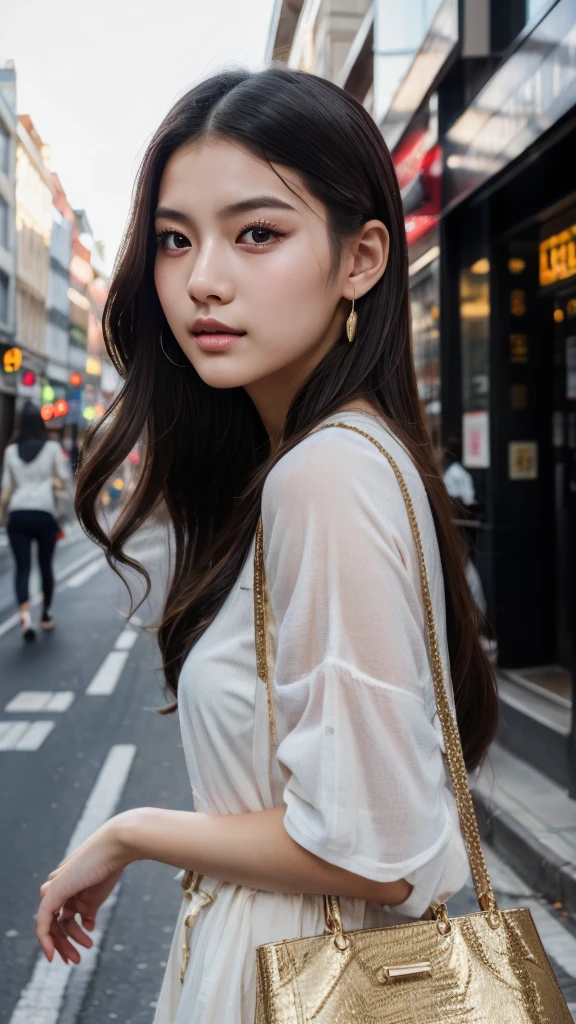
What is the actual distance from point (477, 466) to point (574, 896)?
14.1ft

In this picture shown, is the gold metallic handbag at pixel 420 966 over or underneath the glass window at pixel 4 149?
underneath

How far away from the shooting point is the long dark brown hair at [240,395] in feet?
3.86

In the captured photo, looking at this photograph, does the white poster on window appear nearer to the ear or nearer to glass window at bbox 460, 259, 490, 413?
glass window at bbox 460, 259, 490, 413

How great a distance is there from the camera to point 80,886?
1221mm

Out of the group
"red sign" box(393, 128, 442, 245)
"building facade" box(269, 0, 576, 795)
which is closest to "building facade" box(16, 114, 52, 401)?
"red sign" box(393, 128, 442, 245)

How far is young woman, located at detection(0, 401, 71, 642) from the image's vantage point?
9.80 m

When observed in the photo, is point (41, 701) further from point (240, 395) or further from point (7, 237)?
point (7, 237)

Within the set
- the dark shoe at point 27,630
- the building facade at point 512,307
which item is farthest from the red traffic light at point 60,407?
the building facade at point 512,307

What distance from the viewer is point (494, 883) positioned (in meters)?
4.00

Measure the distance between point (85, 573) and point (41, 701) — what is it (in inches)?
369

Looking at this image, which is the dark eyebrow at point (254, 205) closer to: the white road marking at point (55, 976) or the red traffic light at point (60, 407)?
the white road marking at point (55, 976)

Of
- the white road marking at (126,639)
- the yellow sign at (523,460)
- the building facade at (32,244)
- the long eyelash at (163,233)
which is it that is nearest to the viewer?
the long eyelash at (163,233)

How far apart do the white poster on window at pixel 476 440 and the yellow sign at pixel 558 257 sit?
1.09 metres

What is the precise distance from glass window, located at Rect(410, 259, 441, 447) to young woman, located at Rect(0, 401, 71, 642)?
364 cm
